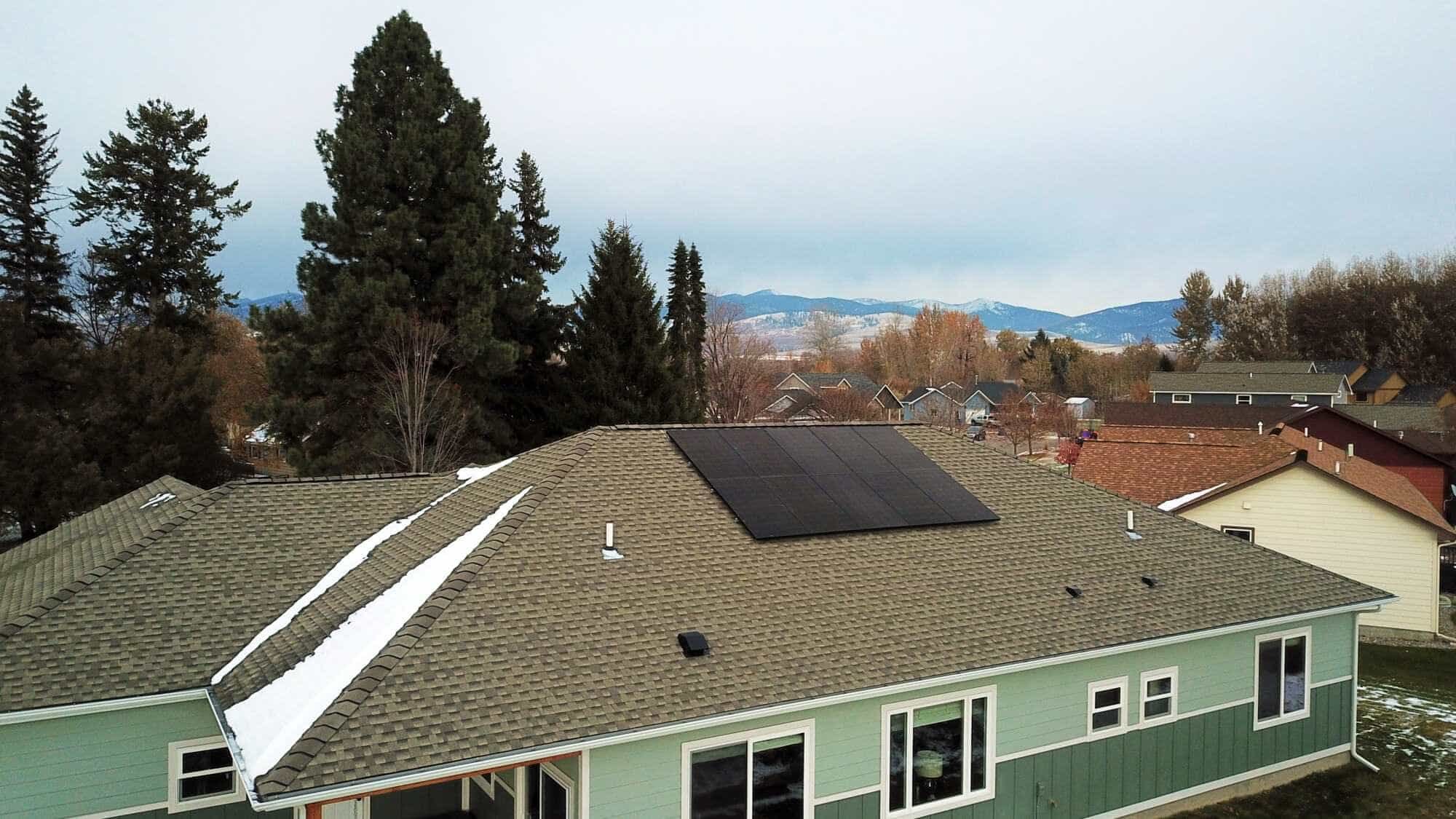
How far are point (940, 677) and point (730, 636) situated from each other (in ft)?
6.88

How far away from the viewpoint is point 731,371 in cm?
4450

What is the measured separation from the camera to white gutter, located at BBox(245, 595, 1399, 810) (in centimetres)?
615

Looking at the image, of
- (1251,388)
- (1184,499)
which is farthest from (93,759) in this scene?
(1251,388)

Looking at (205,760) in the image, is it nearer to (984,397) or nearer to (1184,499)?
(1184,499)

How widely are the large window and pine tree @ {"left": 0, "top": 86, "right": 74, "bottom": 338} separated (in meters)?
36.7

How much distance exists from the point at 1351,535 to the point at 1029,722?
49.0 ft

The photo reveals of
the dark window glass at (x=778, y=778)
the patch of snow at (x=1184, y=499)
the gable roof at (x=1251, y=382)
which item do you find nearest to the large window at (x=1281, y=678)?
the dark window glass at (x=778, y=778)

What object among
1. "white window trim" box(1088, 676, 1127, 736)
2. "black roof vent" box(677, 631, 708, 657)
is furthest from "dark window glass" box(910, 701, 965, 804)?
"black roof vent" box(677, 631, 708, 657)

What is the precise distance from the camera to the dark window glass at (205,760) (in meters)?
9.01

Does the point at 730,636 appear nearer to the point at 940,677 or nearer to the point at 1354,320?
the point at 940,677

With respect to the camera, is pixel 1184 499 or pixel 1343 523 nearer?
pixel 1343 523

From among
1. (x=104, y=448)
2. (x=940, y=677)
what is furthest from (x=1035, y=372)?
(x=940, y=677)

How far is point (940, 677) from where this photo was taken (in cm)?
861

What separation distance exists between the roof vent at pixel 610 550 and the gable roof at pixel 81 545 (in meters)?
6.46
